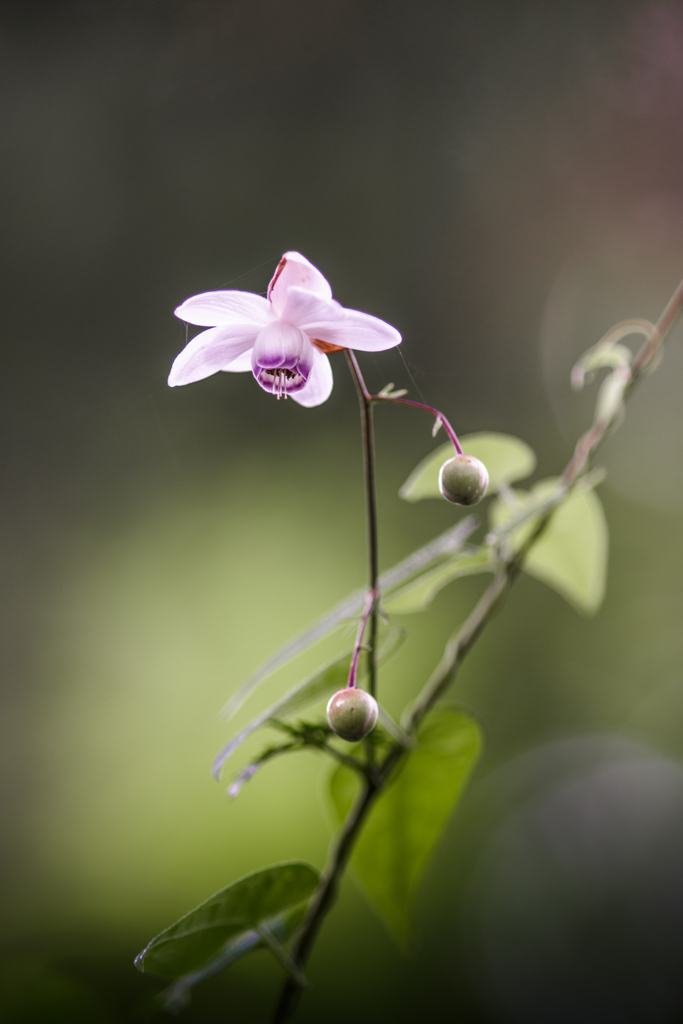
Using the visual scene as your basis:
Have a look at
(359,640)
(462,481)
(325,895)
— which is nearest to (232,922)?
(325,895)

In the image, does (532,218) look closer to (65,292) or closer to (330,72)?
(330,72)

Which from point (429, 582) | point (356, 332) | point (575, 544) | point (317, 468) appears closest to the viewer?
point (356, 332)

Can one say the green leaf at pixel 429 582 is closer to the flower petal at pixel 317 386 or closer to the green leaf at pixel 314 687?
the green leaf at pixel 314 687

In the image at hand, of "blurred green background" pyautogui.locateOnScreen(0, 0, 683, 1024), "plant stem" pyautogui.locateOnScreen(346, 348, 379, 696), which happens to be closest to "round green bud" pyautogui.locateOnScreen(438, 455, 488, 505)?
"plant stem" pyautogui.locateOnScreen(346, 348, 379, 696)

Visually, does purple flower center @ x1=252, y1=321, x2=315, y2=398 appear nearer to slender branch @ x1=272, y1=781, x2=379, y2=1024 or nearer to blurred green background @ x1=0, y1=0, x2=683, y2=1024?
slender branch @ x1=272, y1=781, x2=379, y2=1024

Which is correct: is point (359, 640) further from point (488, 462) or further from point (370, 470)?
point (488, 462)

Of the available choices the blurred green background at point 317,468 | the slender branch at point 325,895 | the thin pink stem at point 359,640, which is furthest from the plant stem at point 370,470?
the blurred green background at point 317,468

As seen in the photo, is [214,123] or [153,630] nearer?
[153,630]

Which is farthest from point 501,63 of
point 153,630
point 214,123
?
point 153,630
